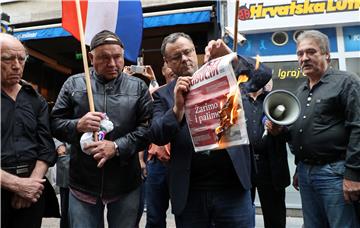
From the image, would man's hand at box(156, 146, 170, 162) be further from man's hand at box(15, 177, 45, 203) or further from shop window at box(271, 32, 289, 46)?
shop window at box(271, 32, 289, 46)

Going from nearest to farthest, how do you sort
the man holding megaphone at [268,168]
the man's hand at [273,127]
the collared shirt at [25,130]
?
the collared shirt at [25,130] → the man's hand at [273,127] → the man holding megaphone at [268,168]

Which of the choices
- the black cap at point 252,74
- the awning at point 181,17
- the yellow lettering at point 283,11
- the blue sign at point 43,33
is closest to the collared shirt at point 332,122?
the black cap at point 252,74

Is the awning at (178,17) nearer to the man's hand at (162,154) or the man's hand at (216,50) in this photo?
the man's hand at (162,154)

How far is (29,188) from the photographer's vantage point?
229 centimetres

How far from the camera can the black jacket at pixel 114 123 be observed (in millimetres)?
2459

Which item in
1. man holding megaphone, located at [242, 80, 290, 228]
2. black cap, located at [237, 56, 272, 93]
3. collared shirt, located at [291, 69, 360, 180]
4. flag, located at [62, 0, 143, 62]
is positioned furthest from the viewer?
man holding megaphone, located at [242, 80, 290, 228]

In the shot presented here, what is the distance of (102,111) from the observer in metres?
2.50

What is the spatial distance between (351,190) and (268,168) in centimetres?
139

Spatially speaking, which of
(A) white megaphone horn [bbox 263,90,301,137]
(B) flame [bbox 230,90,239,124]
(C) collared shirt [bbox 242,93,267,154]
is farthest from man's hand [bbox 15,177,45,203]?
(C) collared shirt [bbox 242,93,267,154]

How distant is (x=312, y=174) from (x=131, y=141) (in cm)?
140

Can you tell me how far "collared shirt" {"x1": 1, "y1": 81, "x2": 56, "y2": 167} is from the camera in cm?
230

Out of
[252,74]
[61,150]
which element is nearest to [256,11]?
[61,150]

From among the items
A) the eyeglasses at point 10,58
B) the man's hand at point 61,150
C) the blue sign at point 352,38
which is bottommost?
the man's hand at point 61,150

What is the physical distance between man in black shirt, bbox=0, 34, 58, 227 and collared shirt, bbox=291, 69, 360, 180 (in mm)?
1866
